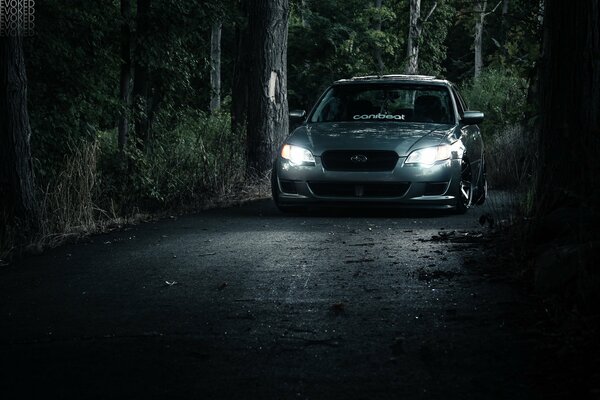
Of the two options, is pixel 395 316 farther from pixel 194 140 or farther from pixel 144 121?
pixel 144 121

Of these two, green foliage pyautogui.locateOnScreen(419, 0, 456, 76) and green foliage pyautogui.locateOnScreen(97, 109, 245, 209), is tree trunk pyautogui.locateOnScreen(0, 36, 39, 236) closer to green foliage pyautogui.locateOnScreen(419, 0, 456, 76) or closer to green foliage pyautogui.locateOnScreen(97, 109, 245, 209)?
green foliage pyautogui.locateOnScreen(97, 109, 245, 209)

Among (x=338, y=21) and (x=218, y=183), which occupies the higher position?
(x=338, y=21)

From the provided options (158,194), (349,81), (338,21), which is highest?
(338,21)

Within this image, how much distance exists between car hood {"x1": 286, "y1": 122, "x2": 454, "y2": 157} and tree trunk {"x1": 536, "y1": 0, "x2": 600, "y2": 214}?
4.28m

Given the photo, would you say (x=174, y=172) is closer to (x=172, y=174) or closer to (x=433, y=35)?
(x=172, y=174)

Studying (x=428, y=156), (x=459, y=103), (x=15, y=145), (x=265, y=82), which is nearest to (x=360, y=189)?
(x=428, y=156)

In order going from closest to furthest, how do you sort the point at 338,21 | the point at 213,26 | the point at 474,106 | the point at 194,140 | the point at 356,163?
1. the point at 356,163
2. the point at 194,140
3. the point at 213,26
4. the point at 474,106
5. the point at 338,21

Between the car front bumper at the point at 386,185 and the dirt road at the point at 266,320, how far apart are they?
1.95 metres

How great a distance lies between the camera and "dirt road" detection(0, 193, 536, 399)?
570 cm

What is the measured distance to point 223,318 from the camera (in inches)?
293

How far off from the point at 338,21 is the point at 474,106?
85.4 ft

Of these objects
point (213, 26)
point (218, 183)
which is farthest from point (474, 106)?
point (218, 183)

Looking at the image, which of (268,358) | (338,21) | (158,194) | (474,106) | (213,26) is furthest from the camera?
(338,21)

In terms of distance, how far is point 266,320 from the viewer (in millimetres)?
7332
